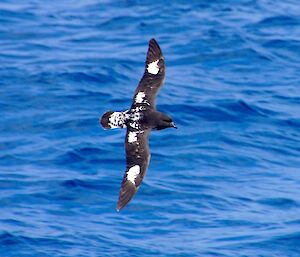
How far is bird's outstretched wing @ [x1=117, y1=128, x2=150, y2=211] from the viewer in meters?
12.4

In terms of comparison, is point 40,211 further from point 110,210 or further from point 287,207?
point 287,207

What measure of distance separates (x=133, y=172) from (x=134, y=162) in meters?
0.19

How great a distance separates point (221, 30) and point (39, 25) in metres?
3.16

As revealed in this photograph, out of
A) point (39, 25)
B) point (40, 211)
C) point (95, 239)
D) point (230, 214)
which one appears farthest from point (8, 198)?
point (39, 25)

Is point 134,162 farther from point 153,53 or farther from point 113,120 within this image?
point 153,53

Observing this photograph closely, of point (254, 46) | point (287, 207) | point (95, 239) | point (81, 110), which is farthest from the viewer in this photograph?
point (254, 46)

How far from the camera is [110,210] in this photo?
1497cm

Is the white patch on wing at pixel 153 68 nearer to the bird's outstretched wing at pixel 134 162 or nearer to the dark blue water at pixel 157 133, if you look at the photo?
the bird's outstretched wing at pixel 134 162

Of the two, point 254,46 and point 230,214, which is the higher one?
point 254,46

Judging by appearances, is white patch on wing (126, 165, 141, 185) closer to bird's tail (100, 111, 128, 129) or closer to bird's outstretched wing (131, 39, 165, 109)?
bird's tail (100, 111, 128, 129)

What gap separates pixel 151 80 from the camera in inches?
536

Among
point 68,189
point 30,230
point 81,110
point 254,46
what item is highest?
point 254,46

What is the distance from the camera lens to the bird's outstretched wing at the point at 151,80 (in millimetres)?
13352

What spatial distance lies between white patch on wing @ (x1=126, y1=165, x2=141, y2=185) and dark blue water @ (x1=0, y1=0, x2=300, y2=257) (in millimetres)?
1686
